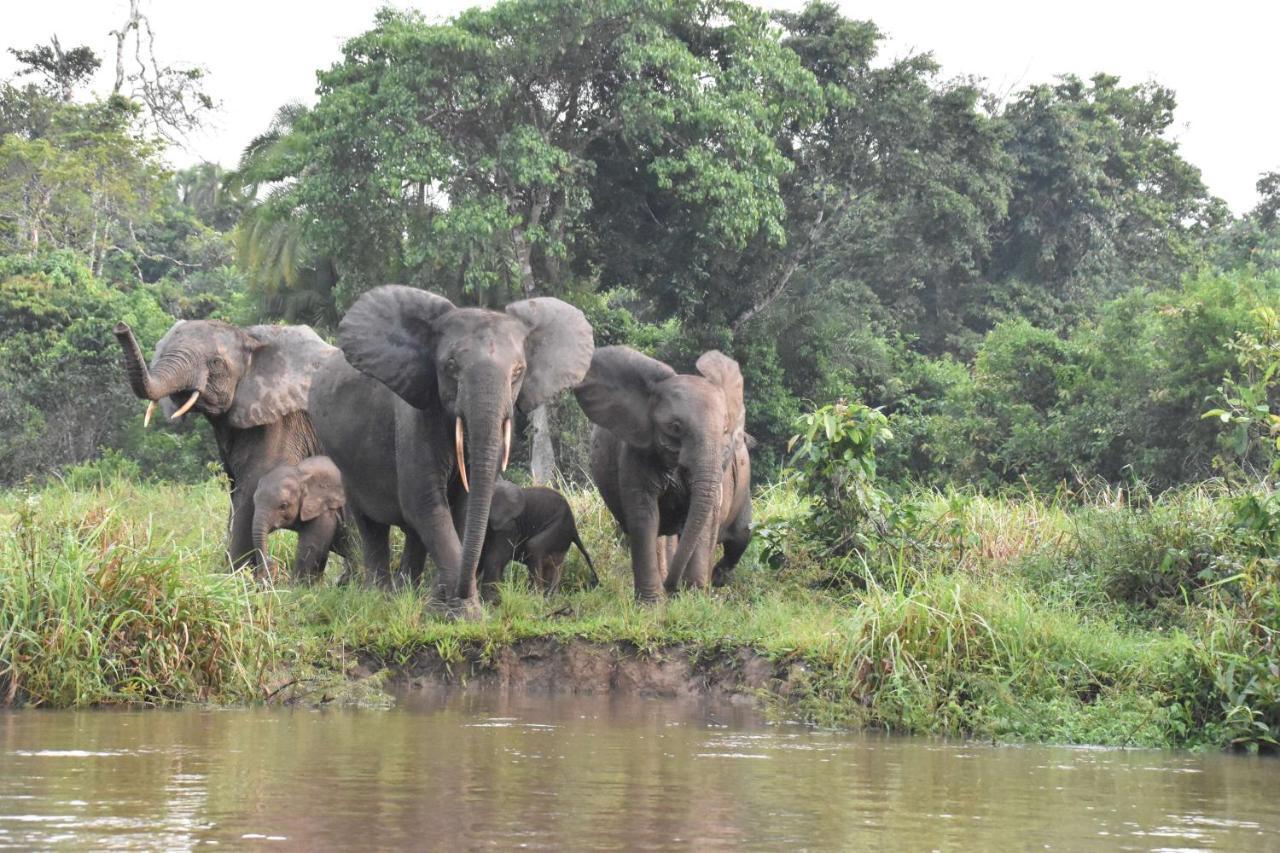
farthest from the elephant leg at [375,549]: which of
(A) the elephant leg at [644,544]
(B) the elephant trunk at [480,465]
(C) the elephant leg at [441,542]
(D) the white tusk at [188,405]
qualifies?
(A) the elephant leg at [644,544]

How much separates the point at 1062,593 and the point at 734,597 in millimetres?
2437

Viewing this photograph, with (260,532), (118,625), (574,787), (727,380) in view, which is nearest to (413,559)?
(260,532)

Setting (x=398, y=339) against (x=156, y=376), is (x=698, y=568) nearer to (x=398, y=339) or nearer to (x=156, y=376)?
(x=398, y=339)

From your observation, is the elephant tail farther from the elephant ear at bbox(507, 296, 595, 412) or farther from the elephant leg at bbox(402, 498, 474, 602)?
the elephant ear at bbox(507, 296, 595, 412)

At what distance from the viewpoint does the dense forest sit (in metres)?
27.2

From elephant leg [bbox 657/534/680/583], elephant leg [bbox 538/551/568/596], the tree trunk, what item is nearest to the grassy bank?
elephant leg [bbox 538/551/568/596]

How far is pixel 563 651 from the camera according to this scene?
37.3 feet

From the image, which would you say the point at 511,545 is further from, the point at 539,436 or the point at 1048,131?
the point at 1048,131

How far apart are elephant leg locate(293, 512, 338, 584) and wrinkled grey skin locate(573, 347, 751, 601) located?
218cm

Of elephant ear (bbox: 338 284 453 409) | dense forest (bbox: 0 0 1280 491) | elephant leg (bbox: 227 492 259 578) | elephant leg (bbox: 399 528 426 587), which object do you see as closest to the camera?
elephant ear (bbox: 338 284 453 409)

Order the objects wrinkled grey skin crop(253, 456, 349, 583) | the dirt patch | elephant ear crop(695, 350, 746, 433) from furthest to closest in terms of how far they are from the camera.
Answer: wrinkled grey skin crop(253, 456, 349, 583), elephant ear crop(695, 350, 746, 433), the dirt patch

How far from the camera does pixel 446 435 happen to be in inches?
465

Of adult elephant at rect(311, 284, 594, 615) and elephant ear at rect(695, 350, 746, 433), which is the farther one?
elephant ear at rect(695, 350, 746, 433)

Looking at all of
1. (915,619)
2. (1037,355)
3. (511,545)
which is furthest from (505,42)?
(915,619)
